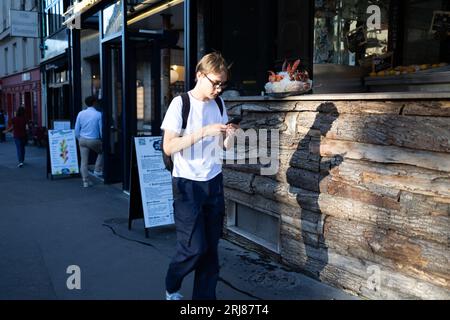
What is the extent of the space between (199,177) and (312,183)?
1264mm

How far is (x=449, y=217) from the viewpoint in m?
3.06

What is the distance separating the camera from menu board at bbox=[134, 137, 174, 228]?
5.59 m

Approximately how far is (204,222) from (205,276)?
410 millimetres

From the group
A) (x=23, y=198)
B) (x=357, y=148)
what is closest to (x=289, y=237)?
(x=357, y=148)

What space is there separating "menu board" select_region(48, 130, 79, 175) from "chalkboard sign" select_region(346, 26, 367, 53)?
6.56 meters

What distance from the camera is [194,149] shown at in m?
3.31

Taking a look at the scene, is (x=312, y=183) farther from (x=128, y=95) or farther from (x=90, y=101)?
(x=90, y=101)

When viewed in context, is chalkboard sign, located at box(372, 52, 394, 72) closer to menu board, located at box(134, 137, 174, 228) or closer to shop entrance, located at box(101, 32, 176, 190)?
menu board, located at box(134, 137, 174, 228)

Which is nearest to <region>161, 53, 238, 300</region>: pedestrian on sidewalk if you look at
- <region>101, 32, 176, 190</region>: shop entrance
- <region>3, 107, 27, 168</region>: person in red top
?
<region>101, 32, 176, 190</region>: shop entrance

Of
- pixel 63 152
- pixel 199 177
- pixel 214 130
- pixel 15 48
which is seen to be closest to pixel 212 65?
pixel 214 130

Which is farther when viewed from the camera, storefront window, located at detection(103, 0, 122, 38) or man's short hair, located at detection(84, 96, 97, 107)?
man's short hair, located at detection(84, 96, 97, 107)

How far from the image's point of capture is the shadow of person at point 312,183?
13.1 ft

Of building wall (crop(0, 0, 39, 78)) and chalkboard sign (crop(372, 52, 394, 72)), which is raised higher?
building wall (crop(0, 0, 39, 78))

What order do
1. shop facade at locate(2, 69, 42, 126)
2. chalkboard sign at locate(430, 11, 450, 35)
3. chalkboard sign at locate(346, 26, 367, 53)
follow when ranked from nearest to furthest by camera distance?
chalkboard sign at locate(430, 11, 450, 35)
chalkboard sign at locate(346, 26, 367, 53)
shop facade at locate(2, 69, 42, 126)
